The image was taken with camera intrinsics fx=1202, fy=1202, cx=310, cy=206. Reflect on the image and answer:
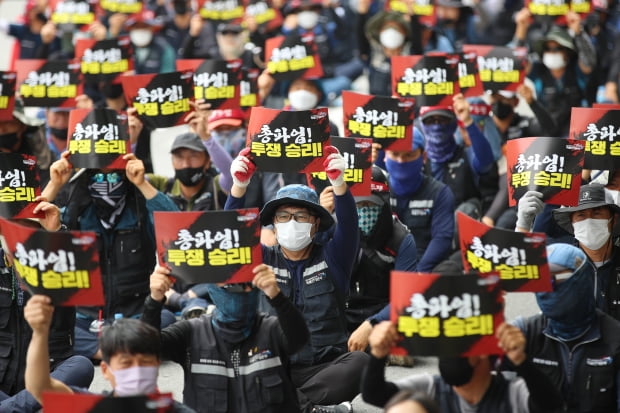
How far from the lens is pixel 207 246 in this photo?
6.24 m

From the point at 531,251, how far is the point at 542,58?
7363mm

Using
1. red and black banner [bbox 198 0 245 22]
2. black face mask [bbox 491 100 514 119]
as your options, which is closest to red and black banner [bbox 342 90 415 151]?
black face mask [bbox 491 100 514 119]

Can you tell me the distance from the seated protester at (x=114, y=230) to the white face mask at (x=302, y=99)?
9.86ft

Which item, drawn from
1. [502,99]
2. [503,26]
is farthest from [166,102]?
[503,26]

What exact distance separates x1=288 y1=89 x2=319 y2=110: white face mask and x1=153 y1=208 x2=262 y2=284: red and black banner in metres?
5.45

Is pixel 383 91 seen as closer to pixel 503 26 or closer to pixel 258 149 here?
pixel 503 26

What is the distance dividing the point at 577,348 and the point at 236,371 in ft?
5.85

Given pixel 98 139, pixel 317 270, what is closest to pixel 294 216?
pixel 317 270

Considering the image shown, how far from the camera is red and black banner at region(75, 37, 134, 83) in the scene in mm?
11758

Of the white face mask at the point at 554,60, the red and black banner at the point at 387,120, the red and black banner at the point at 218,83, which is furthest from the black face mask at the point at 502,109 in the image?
the red and black banner at the point at 218,83

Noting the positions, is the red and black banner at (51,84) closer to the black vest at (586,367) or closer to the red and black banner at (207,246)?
the red and black banner at (207,246)

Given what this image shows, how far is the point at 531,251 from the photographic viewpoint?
6113 millimetres

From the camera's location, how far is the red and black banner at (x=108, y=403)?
5207 millimetres

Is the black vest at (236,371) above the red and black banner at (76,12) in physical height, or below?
below
